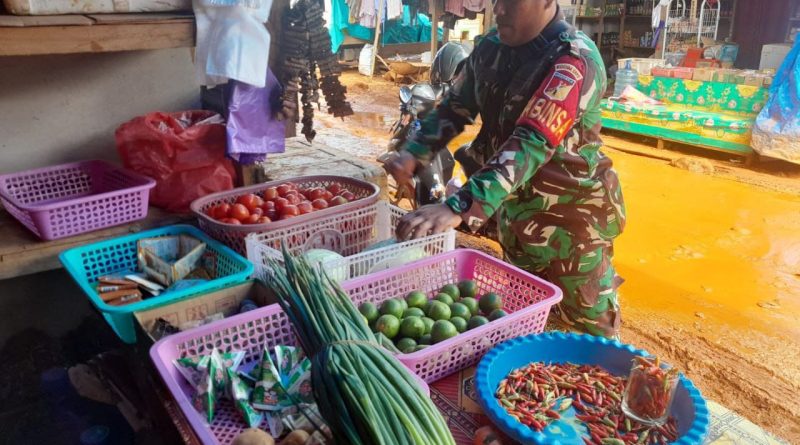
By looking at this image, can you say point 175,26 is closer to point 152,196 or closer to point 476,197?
point 152,196

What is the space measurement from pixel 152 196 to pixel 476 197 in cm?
195

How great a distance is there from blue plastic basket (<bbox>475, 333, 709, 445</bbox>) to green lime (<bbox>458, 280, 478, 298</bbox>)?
12.6 inches

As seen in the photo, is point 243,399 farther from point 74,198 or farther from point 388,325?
point 74,198

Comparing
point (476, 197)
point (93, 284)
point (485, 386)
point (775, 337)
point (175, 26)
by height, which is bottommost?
point (775, 337)

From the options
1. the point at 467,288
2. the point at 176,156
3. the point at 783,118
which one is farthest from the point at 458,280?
the point at 783,118

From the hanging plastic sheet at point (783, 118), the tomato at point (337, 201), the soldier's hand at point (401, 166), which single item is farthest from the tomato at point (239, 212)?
the hanging plastic sheet at point (783, 118)

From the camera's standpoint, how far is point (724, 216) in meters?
5.75

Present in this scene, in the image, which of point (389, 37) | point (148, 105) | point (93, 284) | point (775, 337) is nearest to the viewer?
point (93, 284)

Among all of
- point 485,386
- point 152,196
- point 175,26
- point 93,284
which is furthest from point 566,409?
point 152,196

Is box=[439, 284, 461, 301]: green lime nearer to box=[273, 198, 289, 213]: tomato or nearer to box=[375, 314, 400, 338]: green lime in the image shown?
box=[375, 314, 400, 338]: green lime

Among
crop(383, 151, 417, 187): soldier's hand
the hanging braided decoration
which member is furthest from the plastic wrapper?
crop(383, 151, 417, 187): soldier's hand

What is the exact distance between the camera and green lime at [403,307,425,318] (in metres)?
1.63

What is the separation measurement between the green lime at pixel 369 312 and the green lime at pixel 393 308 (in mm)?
26

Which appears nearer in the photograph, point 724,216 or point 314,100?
point 314,100
